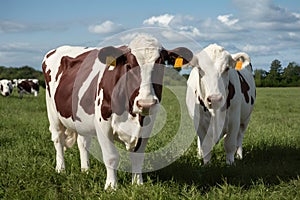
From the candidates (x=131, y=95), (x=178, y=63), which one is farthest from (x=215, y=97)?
(x=131, y=95)

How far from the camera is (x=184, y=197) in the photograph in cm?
486

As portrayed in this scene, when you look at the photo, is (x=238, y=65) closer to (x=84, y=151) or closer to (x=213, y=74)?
(x=213, y=74)

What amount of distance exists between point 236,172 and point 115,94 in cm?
214

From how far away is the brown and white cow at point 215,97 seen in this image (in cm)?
598

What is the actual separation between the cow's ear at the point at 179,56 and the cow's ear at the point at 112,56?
0.56 meters

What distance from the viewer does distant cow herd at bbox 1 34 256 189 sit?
4668mm

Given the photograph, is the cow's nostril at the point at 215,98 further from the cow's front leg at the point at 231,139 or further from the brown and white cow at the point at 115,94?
the cow's front leg at the point at 231,139

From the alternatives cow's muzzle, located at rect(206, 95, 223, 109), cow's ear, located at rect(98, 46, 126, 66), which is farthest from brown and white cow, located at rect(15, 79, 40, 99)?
cow's ear, located at rect(98, 46, 126, 66)

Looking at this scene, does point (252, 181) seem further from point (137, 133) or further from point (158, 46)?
point (158, 46)

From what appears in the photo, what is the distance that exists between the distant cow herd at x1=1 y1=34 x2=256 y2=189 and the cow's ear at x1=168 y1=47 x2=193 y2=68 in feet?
0.04

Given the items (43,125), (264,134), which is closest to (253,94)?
(264,134)

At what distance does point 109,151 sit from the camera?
5109mm

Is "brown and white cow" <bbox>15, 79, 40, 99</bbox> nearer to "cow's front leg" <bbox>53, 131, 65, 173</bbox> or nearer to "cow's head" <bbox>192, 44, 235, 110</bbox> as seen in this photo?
"cow's front leg" <bbox>53, 131, 65, 173</bbox>

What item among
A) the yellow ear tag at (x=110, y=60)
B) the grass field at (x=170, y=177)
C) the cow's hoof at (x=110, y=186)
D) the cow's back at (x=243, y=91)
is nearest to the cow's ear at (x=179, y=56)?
the grass field at (x=170, y=177)
